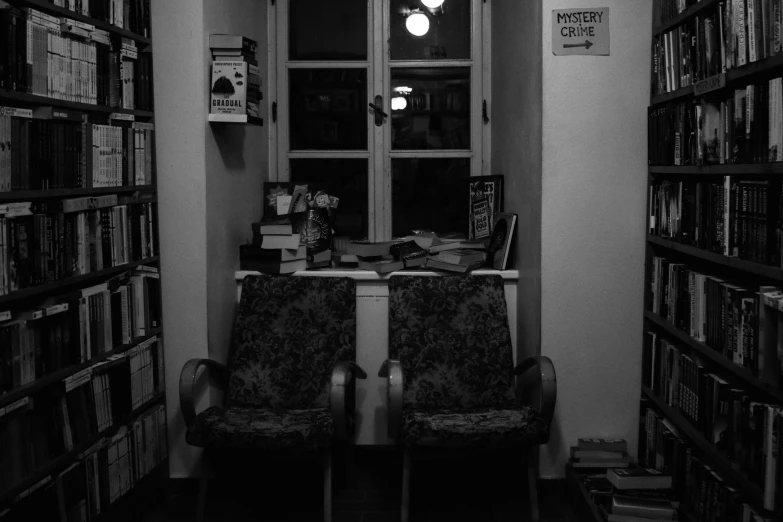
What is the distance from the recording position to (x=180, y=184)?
11.4 feet

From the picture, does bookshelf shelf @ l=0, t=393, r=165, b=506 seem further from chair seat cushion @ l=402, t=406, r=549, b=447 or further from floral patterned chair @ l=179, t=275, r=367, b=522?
chair seat cushion @ l=402, t=406, r=549, b=447

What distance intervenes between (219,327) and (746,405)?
7.41ft

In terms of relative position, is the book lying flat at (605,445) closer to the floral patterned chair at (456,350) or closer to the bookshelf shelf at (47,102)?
the floral patterned chair at (456,350)

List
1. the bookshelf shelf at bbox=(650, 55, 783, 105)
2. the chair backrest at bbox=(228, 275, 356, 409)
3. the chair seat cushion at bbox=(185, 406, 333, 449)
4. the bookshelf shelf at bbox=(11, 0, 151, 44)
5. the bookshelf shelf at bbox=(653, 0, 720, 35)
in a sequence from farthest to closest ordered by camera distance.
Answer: the chair backrest at bbox=(228, 275, 356, 409)
the chair seat cushion at bbox=(185, 406, 333, 449)
the bookshelf shelf at bbox=(653, 0, 720, 35)
the bookshelf shelf at bbox=(11, 0, 151, 44)
the bookshelf shelf at bbox=(650, 55, 783, 105)

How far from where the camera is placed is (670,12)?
3.16m

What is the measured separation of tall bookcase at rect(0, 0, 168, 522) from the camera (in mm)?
2447

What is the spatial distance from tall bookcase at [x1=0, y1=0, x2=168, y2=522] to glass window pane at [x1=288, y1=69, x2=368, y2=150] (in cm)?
111

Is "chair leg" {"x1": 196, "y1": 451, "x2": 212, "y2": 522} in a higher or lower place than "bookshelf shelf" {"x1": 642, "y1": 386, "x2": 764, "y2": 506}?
lower

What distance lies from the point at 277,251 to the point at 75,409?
129 cm

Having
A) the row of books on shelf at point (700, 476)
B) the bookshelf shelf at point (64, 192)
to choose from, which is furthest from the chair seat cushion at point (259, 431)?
the row of books on shelf at point (700, 476)

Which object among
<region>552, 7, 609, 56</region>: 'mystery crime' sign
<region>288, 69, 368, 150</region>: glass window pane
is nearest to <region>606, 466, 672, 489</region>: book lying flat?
<region>552, 7, 609, 56</region>: 'mystery crime' sign

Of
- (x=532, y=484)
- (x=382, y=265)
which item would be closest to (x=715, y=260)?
(x=532, y=484)

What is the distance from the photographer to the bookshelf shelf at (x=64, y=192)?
2438mm

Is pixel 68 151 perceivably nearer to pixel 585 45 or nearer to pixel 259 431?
pixel 259 431
